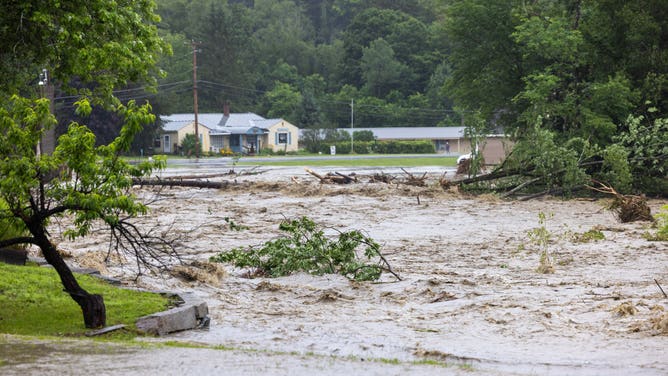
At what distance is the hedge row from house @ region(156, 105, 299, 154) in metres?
4.77

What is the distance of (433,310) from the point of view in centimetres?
1205

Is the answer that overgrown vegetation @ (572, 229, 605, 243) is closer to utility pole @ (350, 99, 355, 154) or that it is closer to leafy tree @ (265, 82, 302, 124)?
utility pole @ (350, 99, 355, 154)

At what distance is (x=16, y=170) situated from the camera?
941 cm

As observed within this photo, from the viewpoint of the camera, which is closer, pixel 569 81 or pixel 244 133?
pixel 569 81

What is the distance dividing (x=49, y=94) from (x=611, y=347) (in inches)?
1284

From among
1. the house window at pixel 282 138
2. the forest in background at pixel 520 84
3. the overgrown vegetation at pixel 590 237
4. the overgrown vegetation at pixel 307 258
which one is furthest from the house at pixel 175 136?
the overgrown vegetation at pixel 307 258

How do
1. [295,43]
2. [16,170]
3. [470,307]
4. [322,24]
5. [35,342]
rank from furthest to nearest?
[322,24] < [295,43] < [470,307] < [16,170] < [35,342]

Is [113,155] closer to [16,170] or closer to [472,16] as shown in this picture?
[16,170]

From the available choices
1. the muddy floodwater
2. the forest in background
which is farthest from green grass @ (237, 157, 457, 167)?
the muddy floodwater

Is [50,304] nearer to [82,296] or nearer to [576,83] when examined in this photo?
[82,296]

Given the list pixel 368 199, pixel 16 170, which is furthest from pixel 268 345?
pixel 368 199

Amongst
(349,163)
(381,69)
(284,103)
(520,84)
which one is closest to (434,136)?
(381,69)

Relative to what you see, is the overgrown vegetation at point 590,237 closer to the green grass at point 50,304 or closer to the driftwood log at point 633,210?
the driftwood log at point 633,210

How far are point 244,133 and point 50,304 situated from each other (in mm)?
84309
